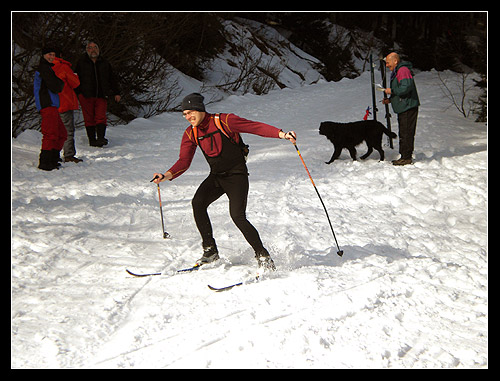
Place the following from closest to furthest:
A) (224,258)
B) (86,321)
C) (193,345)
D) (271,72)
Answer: (193,345)
(86,321)
(224,258)
(271,72)

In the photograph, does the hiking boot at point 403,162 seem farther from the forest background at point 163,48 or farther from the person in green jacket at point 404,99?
the forest background at point 163,48

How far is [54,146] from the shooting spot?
8.12m

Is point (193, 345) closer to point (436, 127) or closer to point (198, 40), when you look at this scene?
point (436, 127)

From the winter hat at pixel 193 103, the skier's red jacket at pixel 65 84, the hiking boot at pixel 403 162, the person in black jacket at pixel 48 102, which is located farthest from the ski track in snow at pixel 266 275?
the winter hat at pixel 193 103

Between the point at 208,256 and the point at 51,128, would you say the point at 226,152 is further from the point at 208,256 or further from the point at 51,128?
the point at 51,128

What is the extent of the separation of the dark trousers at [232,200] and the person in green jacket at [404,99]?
15.3 feet

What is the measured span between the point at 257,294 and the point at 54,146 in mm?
5377

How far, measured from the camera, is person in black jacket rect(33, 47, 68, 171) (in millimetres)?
7941

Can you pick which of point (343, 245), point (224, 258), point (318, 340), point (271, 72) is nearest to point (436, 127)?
point (343, 245)

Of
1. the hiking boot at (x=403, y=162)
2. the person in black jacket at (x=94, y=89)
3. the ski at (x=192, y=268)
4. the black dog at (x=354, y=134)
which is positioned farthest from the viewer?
the person in black jacket at (x=94, y=89)

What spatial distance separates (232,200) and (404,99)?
16.1ft

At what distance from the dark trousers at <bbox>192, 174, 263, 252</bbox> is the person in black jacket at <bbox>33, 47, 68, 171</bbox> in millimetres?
4436

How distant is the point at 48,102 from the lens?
7.97 meters

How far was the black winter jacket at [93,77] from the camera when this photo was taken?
9.73 m
